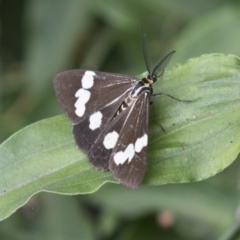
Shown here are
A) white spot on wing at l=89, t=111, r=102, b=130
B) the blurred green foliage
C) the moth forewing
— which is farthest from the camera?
the blurred green foliage

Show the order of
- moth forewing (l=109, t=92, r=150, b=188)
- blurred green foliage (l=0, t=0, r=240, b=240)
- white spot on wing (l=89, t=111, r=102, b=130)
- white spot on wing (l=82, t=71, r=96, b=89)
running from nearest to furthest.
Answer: moth forewing (l=109, t=92, r=150, b=188), white spot on wing (l=89, t=111, r=102, b=130), white spot on wing (l=82, t=71, r=96, b=89), blurred green foliage (l=0, t=0, r=240, b=240)

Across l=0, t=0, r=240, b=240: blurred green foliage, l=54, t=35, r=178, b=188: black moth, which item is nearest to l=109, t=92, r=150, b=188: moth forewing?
l=54, t=35, r=178, b=188: black moth

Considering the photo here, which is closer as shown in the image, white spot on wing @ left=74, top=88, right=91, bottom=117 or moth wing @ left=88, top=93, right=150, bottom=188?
moth wing @ left=88, top=93, right=150, bottom=188

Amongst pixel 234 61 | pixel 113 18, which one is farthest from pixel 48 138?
pixel 113 18

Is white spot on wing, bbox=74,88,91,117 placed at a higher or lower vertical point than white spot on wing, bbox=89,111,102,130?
higher

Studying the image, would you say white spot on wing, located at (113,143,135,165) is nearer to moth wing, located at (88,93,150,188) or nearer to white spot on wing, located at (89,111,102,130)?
moth wing, located at (88,93,150,188)

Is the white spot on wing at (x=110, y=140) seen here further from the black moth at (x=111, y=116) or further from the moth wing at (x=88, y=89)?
the moth wing at (x=88, y=89)
